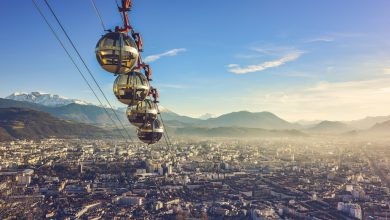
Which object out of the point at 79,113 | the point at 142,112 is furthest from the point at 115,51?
the point at 79,113

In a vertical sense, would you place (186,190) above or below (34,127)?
below

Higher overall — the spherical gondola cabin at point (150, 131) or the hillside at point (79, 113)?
the hillside at point (79, 113)

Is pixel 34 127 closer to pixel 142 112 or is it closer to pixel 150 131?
pixel 150 131

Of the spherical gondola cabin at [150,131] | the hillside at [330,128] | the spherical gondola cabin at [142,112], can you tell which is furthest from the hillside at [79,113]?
the spherical gondola cabin at [142,112]

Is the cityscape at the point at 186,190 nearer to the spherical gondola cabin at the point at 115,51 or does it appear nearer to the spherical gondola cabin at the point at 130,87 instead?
the spherical gondola cabin at the point at 130,87

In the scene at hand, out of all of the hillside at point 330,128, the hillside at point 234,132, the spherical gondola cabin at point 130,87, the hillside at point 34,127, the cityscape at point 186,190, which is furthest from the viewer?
the hillside at point 330,128

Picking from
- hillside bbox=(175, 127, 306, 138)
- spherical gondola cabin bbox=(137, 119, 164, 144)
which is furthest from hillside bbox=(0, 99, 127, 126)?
spherical gondola cabin bbox=(137, 119, 164, 144)
